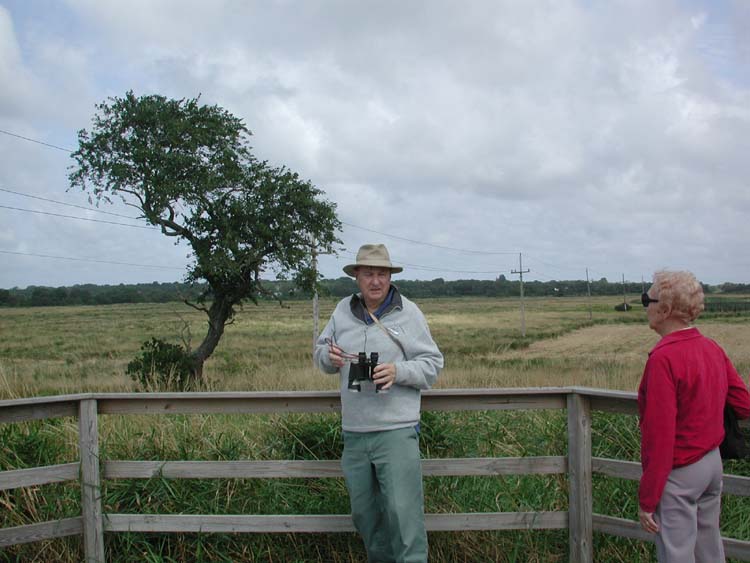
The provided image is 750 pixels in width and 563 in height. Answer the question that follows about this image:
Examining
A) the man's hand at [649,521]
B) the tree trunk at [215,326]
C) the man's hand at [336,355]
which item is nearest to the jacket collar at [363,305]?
the man's hand at [336,355]

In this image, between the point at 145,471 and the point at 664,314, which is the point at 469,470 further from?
the point at 145,471

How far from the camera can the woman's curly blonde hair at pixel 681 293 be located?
8.68ft

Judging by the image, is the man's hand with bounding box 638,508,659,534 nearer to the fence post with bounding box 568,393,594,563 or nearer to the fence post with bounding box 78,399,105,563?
the fence post with bounding box 568,393,594,563

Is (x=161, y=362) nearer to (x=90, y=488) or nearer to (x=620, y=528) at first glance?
(x=90, y=488)

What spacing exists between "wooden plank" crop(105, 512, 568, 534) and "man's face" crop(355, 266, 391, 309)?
116 cm

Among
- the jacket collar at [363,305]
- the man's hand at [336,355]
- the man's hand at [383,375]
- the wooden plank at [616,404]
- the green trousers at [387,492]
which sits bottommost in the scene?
the green trousers at [387,492]

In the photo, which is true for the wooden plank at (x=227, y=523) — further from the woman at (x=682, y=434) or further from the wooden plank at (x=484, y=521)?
the woman at (x=682, y=434)

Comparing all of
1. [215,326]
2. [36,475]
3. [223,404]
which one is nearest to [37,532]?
[36,475]

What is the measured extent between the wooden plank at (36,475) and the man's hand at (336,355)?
1.51 m

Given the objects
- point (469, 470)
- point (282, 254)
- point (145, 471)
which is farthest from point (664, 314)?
point (282, 254)

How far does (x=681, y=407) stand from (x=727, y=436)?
0.28 meters

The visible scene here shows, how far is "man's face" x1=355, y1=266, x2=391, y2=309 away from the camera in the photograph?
3.42m

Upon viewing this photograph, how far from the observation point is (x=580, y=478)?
3.55 m

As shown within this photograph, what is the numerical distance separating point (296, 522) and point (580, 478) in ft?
4.84
